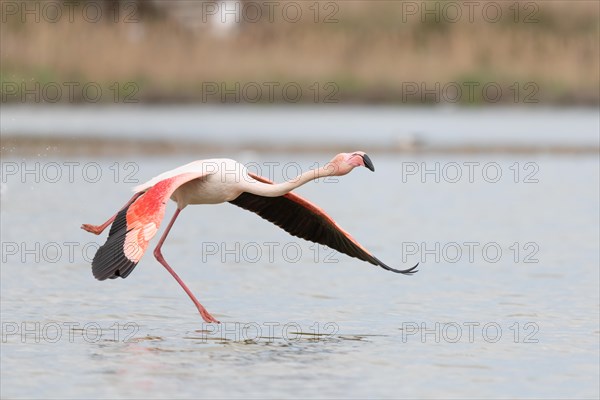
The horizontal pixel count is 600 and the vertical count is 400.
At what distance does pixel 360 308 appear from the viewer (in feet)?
33.8

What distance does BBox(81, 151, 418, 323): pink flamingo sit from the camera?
329 inches

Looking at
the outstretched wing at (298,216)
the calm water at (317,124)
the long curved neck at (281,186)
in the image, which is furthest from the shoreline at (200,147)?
the long curved neck at (281,186)

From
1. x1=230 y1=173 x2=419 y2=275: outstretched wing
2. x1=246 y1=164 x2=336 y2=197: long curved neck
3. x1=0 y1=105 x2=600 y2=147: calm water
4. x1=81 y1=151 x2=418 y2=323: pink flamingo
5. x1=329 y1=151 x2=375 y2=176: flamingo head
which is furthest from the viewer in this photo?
x1=0 y1=105 x2=600 y2=147: calm water

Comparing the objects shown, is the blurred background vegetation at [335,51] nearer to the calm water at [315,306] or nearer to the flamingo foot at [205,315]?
the calm water at [315,306]

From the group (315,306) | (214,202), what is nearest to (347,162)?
(214,202)

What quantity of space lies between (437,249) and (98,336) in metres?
4.65

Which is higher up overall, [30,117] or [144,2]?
[144,2]

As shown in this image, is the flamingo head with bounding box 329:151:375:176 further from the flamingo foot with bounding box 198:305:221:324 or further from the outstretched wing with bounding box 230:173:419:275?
the flamingo foot with bounding box 198:305:221:324

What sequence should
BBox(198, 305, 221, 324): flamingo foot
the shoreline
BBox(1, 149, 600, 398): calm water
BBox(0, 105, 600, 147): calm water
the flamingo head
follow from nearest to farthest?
1. BBox(1, 149, 600, 398): calm water
2. the flamingo head
3. BBox(198, 305, 221, 324): flamingo foot
4. the shoreline
5. BBox(0, 105, 600, 147): calm water

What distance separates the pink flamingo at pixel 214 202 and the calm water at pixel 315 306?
1.70 ft

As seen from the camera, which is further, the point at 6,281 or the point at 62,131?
the point at 62,131

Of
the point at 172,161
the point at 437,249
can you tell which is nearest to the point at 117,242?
the point at 437,249

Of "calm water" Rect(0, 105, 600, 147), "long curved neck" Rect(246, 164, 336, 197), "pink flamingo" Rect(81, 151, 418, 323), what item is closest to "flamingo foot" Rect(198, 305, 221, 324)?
"pink flamingo" Rect(81, 151, 418, 323)

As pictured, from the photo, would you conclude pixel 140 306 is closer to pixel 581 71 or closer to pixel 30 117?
pixel 30 117
